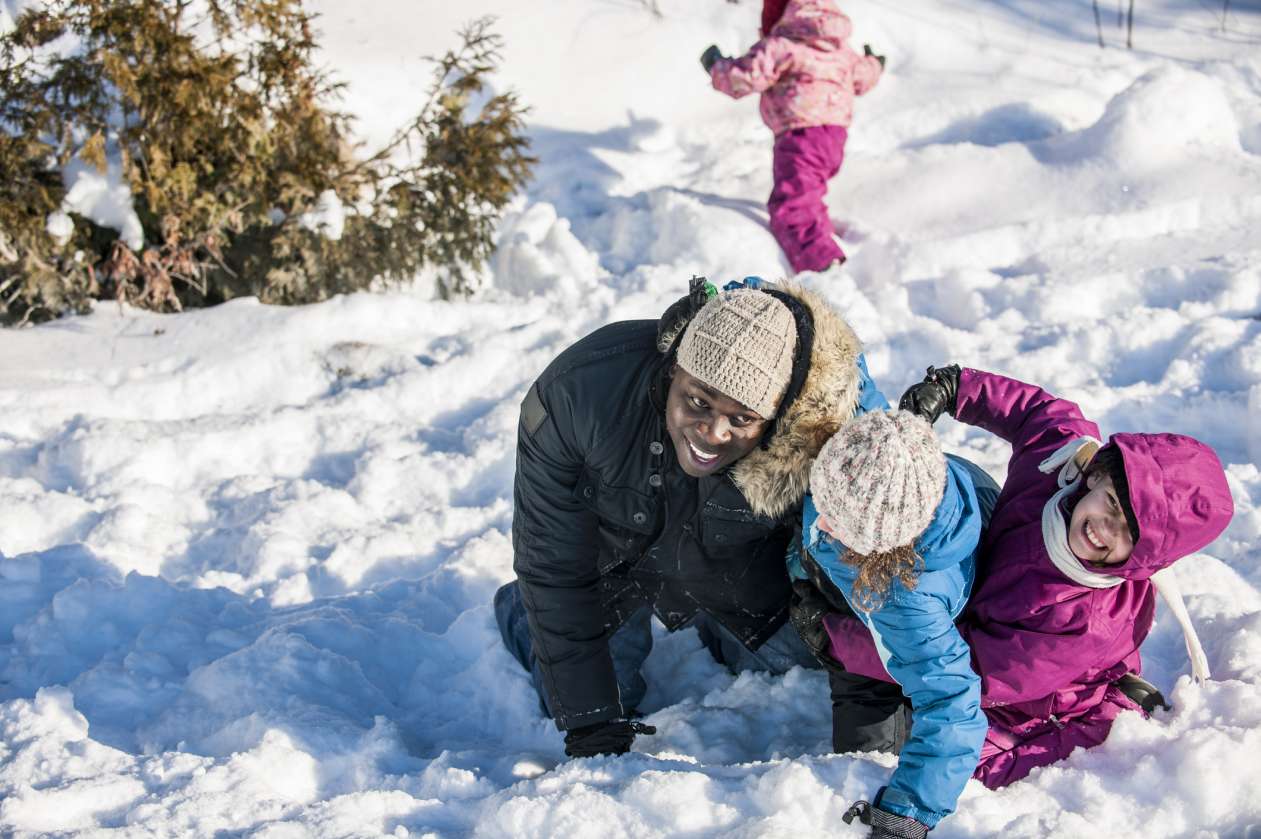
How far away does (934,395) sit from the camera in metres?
2.60

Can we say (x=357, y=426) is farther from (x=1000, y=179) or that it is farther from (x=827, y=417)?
(x=1000, y=179)

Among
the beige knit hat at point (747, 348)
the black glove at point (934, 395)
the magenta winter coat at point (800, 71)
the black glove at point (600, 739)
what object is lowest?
the black glove at point (600, 739)

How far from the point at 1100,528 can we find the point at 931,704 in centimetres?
47

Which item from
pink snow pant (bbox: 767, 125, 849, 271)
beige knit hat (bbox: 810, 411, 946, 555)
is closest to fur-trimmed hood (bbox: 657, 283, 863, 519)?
beige knit hat (bbox: 810, 411, 946, 555)

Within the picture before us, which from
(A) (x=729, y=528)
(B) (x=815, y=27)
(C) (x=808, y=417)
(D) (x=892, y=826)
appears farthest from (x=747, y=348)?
(B) (x=815, y=27)

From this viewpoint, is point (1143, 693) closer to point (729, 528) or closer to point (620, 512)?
point (729, 528)

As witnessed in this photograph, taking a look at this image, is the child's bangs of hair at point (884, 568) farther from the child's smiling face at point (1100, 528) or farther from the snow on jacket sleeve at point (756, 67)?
the snow on jacket sleeve at point (756, 67)

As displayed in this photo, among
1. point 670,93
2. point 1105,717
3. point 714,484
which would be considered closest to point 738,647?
point 714,484

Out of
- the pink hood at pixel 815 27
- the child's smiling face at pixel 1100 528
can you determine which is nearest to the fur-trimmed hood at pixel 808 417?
the child's smiling face at pixel 1100 528

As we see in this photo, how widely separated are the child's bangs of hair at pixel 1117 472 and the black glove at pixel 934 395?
474mm

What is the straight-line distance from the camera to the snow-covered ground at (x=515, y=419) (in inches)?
88.0

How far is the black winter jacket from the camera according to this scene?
2.12 metres

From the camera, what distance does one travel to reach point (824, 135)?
4.90 metres

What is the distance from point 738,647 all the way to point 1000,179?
3032mm
